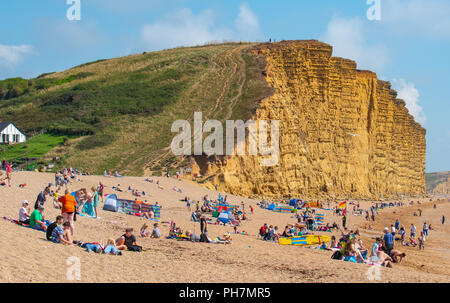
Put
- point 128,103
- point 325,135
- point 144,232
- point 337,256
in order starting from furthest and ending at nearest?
1. point 128,103
2. point 325,135
3. point 144,232
4. point 337,256

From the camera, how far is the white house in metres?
49.2

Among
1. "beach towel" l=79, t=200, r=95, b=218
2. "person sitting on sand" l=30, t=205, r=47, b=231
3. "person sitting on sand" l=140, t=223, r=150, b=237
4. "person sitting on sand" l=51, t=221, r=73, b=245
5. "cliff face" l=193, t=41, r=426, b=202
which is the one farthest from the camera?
"cliff face" l=193, t=41, r=426, b=202

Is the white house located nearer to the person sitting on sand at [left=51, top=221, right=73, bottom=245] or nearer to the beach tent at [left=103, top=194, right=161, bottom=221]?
the beach tent at [left=103, top=194, right=161, bottom=221]

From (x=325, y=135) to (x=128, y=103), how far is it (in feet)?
75.6

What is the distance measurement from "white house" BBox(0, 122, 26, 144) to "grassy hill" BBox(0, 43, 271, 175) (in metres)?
1.57

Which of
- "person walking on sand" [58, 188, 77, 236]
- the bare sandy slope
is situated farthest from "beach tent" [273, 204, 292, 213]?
"person walking on sand" [58, 188, 77, 236]

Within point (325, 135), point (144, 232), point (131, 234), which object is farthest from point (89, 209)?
point (325, 135)

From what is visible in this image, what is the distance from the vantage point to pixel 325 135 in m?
51.6

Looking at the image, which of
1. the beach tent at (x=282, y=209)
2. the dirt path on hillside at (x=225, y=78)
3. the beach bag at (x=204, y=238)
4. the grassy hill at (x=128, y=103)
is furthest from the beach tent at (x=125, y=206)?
the dirt path on hillside at (x=225, y=78)

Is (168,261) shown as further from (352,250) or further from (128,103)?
(128,103)
